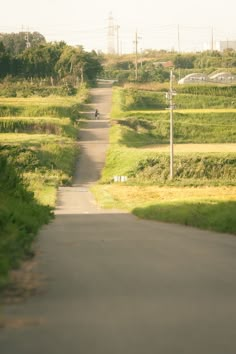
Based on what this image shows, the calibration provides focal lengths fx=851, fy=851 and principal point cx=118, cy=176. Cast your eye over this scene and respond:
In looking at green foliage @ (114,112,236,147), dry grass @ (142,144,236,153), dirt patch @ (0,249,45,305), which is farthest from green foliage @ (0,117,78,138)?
dirt patch @ (0,249,45,305)

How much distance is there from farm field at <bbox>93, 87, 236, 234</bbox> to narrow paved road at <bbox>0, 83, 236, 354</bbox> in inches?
219

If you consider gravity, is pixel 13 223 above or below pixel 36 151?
above

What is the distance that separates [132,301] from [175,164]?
142ft

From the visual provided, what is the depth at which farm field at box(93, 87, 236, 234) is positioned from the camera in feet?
79.9

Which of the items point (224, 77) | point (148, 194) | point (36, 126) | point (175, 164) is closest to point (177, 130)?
point (36, 126)

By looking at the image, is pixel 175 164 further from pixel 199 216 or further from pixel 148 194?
pixel 199 216

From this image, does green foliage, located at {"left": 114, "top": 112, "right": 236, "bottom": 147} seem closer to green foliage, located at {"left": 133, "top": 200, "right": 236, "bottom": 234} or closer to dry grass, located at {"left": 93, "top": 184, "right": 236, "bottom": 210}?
dry grass, located at {"left": 93, "top": 184, "right": 236, "bottom": 210}

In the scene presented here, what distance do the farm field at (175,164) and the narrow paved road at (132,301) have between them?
5567 mm

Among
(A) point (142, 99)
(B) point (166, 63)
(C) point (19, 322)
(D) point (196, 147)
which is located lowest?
(D) point (196, 147)

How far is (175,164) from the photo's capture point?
5094 centimetres

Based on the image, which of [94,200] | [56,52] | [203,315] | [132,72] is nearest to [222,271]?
[203,315]

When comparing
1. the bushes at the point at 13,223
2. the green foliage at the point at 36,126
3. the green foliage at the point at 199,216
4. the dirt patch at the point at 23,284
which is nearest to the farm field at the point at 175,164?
the green foliage at the point at 199,216

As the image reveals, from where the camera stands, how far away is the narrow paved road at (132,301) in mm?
6531

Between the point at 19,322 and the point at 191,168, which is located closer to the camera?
the point at 19,322
